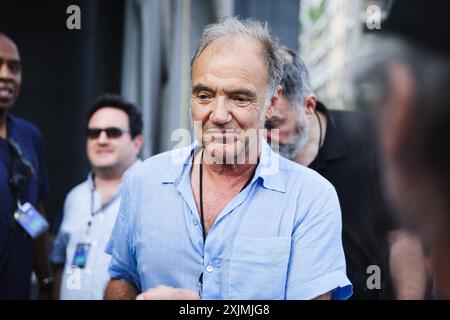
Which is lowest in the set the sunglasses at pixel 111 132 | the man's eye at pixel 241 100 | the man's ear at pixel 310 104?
the sunglasses at pixel 111 132

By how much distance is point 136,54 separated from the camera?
8.08 feet

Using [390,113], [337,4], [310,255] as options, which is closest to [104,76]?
[337,4]

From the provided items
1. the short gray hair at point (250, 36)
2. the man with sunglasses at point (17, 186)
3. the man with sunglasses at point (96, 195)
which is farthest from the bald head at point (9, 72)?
the short gray hair at point (250, 36)

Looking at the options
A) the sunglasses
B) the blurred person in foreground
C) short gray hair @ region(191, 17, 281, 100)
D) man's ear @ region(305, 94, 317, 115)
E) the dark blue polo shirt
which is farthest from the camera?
the sunglasses

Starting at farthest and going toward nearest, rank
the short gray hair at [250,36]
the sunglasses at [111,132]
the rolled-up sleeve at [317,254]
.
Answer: the sunglasses at [111,132]
the short gray hair at [250,36]
the rolled-up sleeve at [317,254]

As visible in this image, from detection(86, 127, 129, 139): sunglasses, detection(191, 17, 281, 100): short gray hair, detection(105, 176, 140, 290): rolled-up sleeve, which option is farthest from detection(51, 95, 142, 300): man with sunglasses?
detection(191, 17, 281, 100): short gray hair

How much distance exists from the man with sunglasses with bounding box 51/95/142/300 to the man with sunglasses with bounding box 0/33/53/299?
104mm

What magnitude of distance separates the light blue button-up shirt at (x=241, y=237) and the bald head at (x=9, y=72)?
2.99 ft

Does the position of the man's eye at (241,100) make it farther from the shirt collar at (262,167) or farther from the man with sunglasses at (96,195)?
the man with sunglasses at (96,195)

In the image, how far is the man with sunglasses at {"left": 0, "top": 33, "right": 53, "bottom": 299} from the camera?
227 cm

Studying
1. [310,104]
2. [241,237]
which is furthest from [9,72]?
[241,237]

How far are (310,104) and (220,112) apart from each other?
0.62 metres

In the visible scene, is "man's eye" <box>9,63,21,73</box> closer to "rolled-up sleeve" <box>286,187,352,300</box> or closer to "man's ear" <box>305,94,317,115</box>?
"man's ear" <box>305,94,317,115</box>

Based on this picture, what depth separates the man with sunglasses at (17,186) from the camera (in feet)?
7.43
